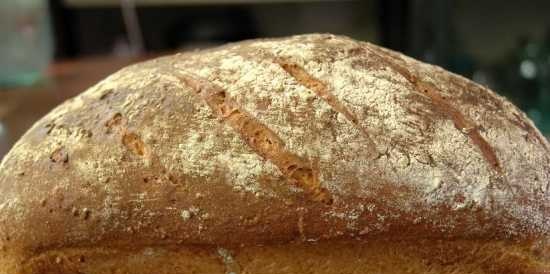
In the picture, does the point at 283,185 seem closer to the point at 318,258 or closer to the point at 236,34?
the point at 318,258

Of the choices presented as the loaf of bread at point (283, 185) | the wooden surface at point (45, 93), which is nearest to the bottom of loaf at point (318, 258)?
the loaf of bread at point (283, 185)

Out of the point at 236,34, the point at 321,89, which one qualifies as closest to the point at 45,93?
the point at 321,89

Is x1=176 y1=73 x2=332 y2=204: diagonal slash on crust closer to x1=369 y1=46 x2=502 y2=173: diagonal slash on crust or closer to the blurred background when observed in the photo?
x1=369 y1=46 x2=502 y2=173: diagonal slash on crust

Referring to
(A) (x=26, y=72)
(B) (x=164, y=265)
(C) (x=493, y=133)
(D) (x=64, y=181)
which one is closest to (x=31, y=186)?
(D) (x=64, y=181)

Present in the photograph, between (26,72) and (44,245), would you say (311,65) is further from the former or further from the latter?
(26,72)

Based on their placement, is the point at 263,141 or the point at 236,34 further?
the point at 236,34

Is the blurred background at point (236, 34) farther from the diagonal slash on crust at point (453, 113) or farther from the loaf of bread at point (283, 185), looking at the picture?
the diagonal slash on crust at point (453, 113)

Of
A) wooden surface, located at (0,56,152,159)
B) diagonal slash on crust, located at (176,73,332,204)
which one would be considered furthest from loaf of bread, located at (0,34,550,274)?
wooden surface, located at (0,56,152,159)
